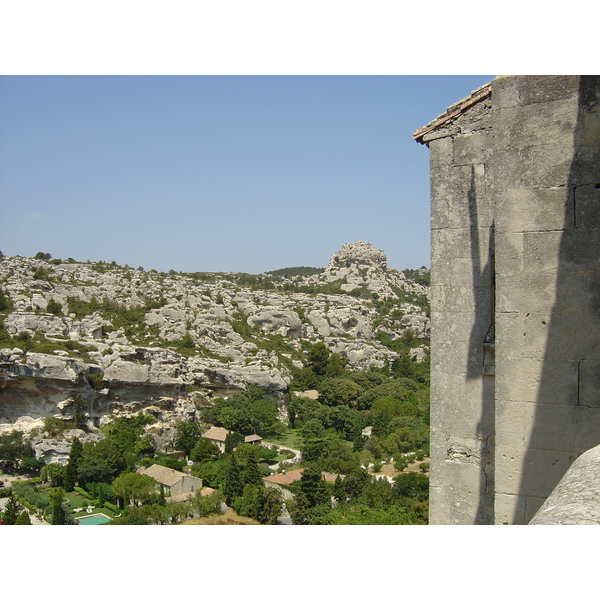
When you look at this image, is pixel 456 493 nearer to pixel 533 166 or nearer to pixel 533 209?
pixel 533 209

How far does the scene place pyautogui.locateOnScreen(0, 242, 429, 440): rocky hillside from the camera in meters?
39.9

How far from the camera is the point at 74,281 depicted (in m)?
60.6

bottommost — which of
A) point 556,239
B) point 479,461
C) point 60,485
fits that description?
point 60,485

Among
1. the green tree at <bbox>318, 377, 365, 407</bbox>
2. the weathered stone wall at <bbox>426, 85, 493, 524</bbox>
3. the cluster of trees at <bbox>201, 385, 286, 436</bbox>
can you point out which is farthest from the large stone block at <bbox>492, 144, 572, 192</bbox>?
the green tree at <bbox>318, 377, 365, 407</bbox>

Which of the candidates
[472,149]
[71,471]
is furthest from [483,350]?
[71,471]

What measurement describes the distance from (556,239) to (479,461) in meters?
1.98

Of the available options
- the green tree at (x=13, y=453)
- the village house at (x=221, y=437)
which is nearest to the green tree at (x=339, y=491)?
the village house at (x=221, y=437)

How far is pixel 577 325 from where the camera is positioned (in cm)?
336

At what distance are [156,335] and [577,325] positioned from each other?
5070 centimetres

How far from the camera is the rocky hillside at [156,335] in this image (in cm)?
3991

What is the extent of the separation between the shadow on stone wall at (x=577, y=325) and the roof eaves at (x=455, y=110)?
1303 millimetres

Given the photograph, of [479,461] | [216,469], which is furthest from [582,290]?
[216,469]
